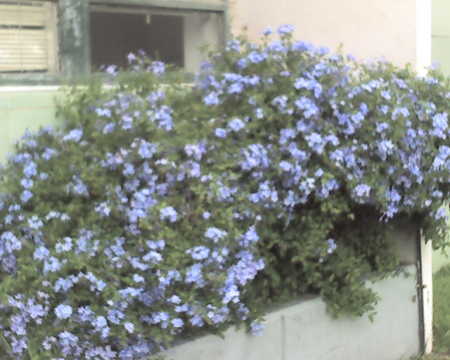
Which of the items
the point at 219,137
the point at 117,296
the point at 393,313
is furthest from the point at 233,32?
the point at 117,296

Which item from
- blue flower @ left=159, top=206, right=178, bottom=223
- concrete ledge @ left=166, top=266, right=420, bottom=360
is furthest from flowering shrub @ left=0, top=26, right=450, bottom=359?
concrete ledge @ left=166, top=266, right=420, bottom=360

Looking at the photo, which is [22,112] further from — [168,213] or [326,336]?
[326,336]

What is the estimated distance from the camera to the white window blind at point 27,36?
374cm

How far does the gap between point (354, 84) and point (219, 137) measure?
954 mm

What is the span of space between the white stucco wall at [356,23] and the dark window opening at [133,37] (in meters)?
0.51

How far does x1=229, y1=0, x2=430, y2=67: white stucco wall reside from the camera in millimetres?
4797

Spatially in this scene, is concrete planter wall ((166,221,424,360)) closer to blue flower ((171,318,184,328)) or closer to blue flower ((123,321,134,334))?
blue flower ((171,318,184,328))

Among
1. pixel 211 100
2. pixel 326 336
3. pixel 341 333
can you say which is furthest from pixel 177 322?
pixel 341 333

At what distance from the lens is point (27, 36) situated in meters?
3.85

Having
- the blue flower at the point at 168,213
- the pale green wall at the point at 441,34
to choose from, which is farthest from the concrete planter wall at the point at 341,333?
the pale green wall at the point at 441,34

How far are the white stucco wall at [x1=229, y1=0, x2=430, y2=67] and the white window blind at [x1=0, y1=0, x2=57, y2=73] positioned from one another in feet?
4.76

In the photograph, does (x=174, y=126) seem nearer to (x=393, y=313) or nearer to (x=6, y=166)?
(x=6, y=166)

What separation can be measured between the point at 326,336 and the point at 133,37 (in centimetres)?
224

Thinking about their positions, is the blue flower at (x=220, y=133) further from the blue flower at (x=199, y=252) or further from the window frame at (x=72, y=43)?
the window frame at (x=72, y=43)
